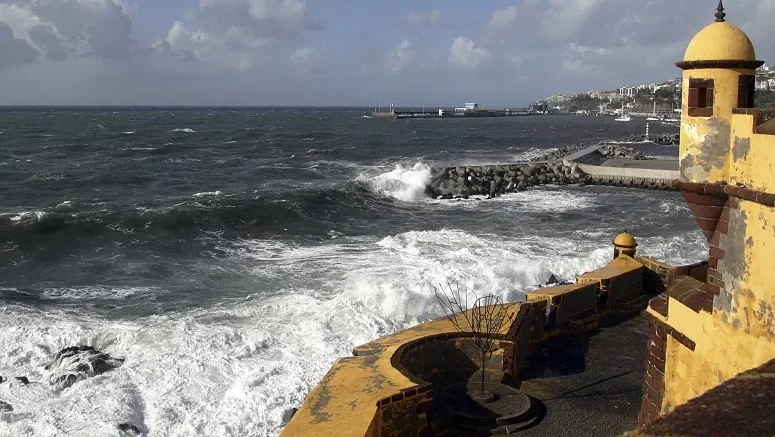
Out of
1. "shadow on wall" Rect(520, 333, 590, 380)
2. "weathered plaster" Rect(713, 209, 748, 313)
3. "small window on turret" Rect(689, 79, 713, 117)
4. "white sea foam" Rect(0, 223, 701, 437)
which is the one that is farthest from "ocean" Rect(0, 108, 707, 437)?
"small window on turret" Rect(689, 79, 713, 117)

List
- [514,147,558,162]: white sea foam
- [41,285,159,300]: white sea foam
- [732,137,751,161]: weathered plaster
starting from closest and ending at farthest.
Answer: [732,137,751,161]: weathered plaster < [41,285,159,300]: white sea foam < [514,147,558,162]: white sea foam

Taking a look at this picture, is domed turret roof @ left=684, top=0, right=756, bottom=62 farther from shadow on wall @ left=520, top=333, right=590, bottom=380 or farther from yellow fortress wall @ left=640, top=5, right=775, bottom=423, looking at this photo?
shadow on wall @ left=520, top=333, right=590, bottom=380

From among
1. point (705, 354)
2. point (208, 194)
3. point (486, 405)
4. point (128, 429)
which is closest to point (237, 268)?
point (128, 429)

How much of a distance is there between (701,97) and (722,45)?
0.50m

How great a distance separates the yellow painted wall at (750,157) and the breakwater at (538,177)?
31922mm

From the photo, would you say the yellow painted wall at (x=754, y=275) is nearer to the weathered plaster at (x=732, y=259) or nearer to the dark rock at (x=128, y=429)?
the weathered plaster at (x=732, y=259)

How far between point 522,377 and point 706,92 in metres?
4.60

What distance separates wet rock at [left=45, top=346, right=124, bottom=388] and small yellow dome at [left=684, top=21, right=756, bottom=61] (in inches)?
426

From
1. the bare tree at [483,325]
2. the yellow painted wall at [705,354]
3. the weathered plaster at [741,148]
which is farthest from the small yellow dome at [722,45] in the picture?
the bare tree at [483,325]

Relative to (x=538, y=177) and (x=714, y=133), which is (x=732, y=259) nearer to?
(x=714, y=133)

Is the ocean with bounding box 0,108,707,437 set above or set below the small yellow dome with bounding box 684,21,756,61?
below

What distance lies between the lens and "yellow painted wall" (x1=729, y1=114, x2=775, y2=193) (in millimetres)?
5691

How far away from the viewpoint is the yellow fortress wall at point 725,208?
5832 millimetres

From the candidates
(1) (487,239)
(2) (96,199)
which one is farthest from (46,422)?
(2) (96,199)
